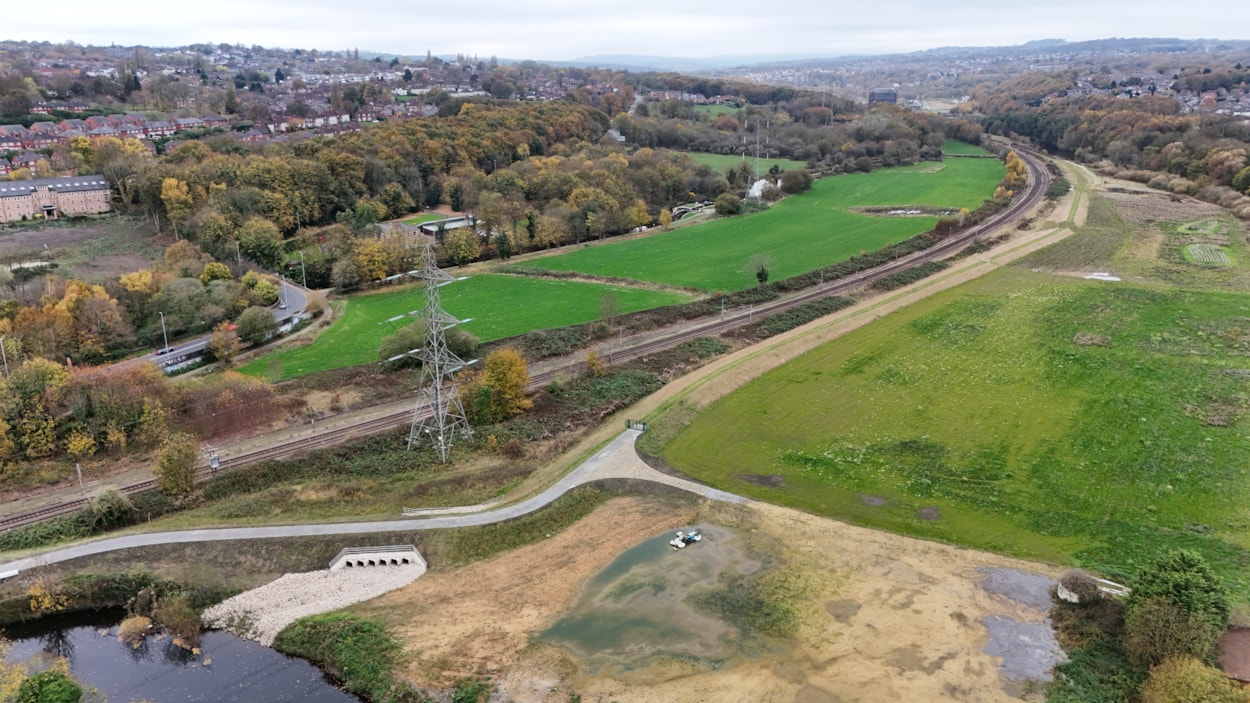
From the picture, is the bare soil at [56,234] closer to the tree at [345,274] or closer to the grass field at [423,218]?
the grass field at [423,218]

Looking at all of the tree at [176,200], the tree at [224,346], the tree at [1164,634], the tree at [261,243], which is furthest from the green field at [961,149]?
the tree at [1164,634]

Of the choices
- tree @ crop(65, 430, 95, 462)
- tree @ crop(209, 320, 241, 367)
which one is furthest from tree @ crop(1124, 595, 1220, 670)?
tree @ crop(209, 320, 241, 367)

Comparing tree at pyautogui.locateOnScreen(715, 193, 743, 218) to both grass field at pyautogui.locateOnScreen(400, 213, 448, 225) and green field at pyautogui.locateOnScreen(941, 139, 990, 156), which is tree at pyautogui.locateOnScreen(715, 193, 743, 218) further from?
green field at pyautogui.locateOnScreen(941, 139, 990, 156)

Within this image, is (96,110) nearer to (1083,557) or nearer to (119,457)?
(119,457)

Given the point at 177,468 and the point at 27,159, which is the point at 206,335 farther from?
the point at 27,159

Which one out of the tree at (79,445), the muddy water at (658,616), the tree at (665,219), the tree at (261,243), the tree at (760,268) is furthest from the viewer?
the tree at (665,219)

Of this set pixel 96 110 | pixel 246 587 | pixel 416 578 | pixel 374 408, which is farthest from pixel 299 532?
pixel 96 110

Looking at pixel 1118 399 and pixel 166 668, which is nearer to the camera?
pixel 166 668
